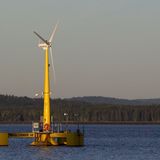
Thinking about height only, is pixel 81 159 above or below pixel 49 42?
below

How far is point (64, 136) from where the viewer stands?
117375 millimetres

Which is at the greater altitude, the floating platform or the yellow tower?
the yellow tower

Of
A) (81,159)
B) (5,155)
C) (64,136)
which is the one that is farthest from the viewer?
(64,136)

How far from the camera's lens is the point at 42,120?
119 meters

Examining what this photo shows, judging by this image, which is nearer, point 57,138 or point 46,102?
point 46,102

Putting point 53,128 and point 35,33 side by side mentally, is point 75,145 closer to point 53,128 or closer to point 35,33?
point 53,128

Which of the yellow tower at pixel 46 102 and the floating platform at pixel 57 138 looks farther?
the floating platform at pixel 57 138

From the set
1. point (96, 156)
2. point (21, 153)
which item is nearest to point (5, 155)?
point (21, 153)

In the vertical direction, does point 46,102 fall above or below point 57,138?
above

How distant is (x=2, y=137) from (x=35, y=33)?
15719 mm

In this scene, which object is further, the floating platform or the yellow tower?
the floating platform

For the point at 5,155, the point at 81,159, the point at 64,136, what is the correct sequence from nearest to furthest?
the point at 81,159
the point at 5,155
the point at 64,136

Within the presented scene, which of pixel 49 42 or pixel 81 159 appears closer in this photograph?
pixel 81 159

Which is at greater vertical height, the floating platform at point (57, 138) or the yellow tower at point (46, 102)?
the yellow tower at point (46, 102)
